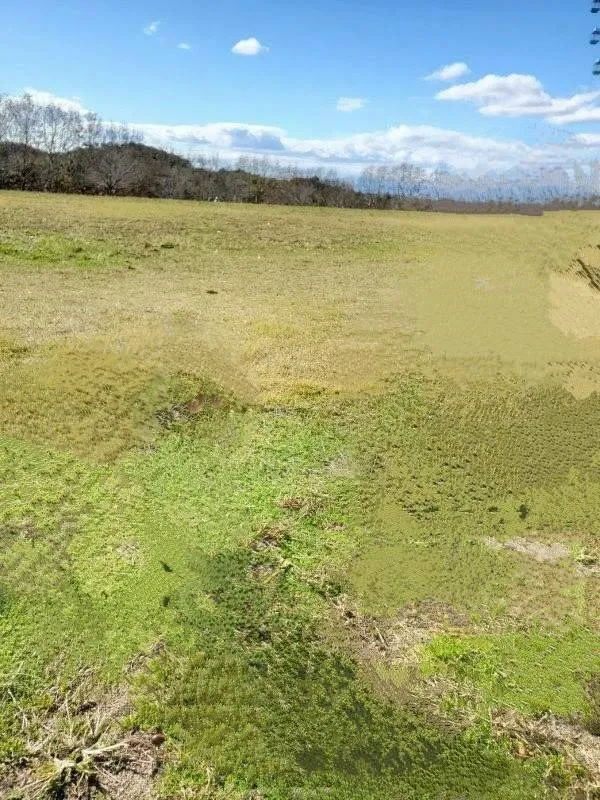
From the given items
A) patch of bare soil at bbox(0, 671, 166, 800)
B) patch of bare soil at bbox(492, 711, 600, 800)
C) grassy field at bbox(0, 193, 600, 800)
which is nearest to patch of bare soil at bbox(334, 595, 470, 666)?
grassy field at bbox(0, 193, 600, 800)

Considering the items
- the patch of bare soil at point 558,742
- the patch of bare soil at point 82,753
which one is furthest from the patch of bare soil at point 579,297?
the patch of bare soil at point 82,753

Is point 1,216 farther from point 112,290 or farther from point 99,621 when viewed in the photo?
point 99,621

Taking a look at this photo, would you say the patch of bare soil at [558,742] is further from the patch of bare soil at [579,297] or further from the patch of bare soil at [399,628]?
the patch of bare soil at [579,297]

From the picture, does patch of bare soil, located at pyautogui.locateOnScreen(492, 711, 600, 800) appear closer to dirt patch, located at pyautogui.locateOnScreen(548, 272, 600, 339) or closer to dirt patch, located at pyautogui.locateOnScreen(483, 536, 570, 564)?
dirt patch, located at pyautogui.locateOnScreen(483, 536, 570, 564)

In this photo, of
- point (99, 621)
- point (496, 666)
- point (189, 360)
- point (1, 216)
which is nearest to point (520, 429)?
point (496, 666)

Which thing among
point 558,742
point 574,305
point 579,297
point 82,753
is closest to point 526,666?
point 558,742
